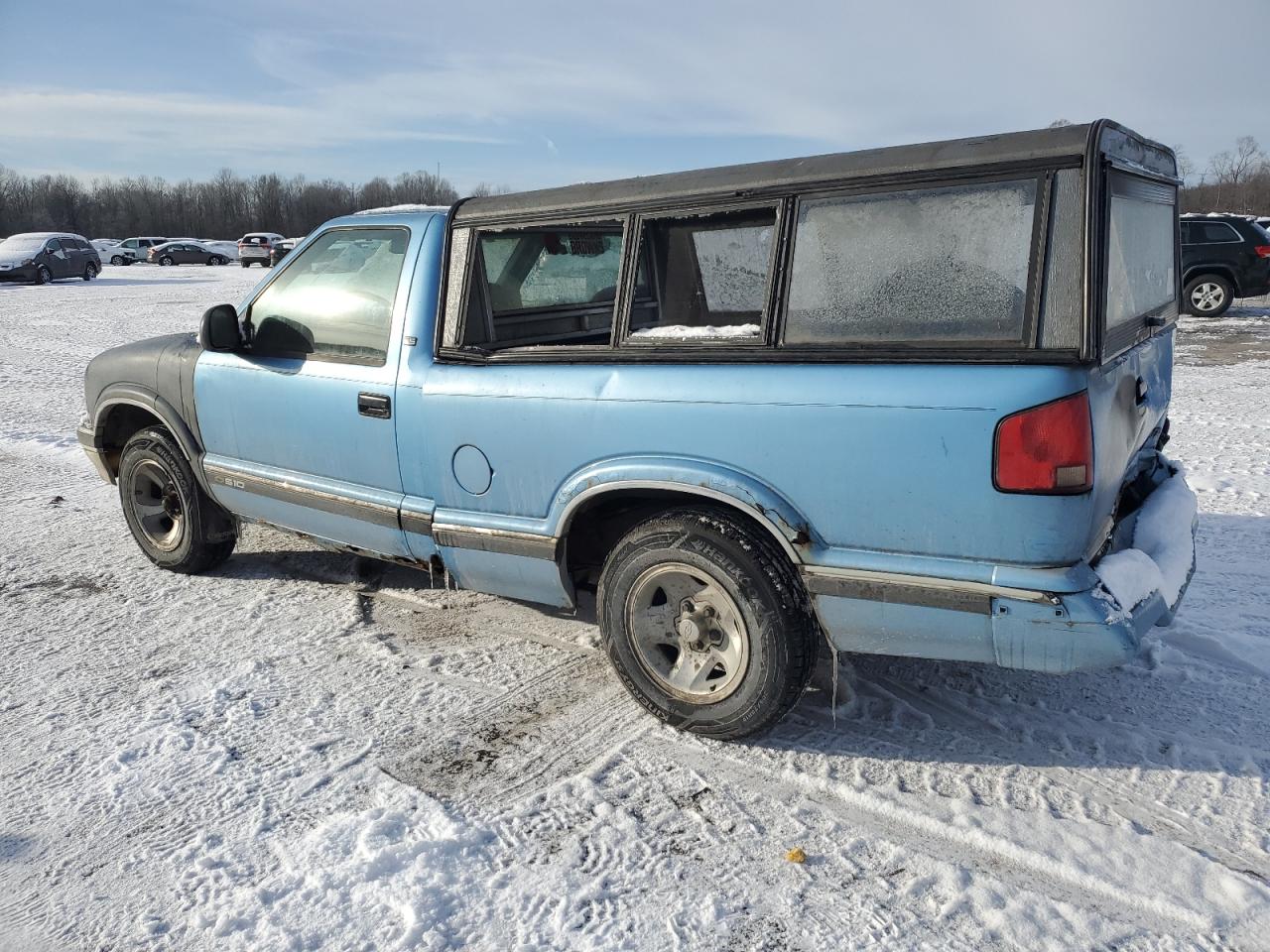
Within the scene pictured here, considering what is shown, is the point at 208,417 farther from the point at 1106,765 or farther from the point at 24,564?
the point at 1106,765

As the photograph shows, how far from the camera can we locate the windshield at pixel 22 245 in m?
28.7

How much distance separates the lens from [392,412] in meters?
3.93

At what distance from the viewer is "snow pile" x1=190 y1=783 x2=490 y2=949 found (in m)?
2.49

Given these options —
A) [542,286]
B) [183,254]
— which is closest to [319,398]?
[542,286]

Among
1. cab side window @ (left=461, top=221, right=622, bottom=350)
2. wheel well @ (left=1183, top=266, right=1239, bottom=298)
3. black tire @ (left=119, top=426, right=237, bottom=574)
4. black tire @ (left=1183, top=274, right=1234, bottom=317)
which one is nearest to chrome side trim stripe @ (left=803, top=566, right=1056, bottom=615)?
cab side window @ (left=461, top=221, right=622, bottom=350)

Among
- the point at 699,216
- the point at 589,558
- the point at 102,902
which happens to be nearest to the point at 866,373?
the point at 699,216

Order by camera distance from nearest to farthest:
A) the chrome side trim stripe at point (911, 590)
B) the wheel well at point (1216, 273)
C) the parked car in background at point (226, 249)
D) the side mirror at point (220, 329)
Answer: the chrome side trim stripe at point (911, 590) → the side mirror at point (220, 329) → the wheel well at point (1216, 273) → the parked car in background at point (226, 249)

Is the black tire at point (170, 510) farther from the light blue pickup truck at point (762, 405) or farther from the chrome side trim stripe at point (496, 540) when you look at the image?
the chrome side trim stripe at point (496, 540)

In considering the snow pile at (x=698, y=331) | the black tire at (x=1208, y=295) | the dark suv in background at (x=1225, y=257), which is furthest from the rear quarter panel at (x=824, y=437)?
the black tire at (x=1208, y=295)

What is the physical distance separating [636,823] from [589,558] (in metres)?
1.19

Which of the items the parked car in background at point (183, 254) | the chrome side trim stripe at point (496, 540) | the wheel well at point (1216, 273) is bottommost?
the chrome side trim stripe at point (496, 540)

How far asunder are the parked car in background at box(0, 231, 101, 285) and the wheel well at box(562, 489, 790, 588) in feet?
101

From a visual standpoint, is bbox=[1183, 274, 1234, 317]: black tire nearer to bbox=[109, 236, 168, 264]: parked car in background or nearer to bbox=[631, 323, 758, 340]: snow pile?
bbox=[631, 323, 758, 340]: snow pile

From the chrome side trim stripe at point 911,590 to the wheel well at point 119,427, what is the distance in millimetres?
3978
